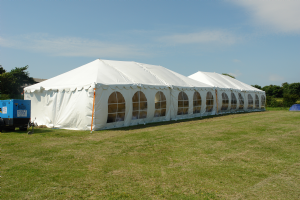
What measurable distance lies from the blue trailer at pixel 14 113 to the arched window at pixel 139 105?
478cm

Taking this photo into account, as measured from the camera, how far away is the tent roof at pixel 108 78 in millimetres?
10305

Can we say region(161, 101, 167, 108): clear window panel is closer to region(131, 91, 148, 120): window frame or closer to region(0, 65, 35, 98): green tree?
region(131, 91, 148, 120): window frame

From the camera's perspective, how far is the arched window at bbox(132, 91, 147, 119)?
11.3 meters

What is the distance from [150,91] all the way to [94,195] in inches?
352

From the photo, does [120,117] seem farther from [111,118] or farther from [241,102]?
[241,102]

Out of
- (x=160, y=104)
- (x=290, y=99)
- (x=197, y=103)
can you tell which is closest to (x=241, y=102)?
(x=197, y=103)

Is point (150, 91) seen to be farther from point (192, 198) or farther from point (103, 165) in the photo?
point (192, 198)

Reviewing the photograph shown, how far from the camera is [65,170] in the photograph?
174 inches

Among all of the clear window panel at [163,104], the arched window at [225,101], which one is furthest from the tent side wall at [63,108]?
the arched window at [225,101]

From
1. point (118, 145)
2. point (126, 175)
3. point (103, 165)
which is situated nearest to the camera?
point (126, 175)

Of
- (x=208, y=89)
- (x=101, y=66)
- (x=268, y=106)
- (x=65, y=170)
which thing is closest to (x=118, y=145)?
(x=65, y=170)

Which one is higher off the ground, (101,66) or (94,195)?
(101,66)

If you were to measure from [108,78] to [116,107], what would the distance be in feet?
4.94

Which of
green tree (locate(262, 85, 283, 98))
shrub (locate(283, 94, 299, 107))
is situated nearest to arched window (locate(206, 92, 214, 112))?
shrub (locate(283, 94, 299, 107))
